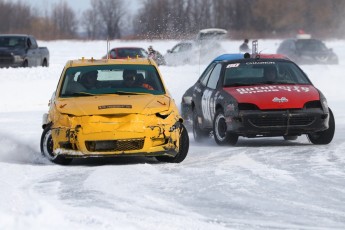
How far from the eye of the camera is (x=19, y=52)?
121 ft

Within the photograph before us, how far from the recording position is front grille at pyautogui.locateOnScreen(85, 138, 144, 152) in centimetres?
1161

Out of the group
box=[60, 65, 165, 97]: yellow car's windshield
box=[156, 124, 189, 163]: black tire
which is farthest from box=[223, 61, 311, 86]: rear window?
box=[156, 124, 189, 163]: black tire

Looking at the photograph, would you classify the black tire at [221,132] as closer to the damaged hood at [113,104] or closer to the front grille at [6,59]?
the damaged hood at [113,104]

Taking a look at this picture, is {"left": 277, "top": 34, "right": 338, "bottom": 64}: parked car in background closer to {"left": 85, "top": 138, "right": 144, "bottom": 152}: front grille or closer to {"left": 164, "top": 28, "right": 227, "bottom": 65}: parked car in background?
{"left": 164, "top": 28, "right": 227, "bottom": 65}: parked car in background

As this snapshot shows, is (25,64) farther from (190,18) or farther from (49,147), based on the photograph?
(190,18)

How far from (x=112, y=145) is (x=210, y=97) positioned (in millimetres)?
3949

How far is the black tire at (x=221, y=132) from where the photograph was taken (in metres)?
14.6

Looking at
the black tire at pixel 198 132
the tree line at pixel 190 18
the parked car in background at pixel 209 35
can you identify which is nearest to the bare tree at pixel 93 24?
the tree line at pixel 190 18

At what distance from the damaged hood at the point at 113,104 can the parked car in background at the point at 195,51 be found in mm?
30874

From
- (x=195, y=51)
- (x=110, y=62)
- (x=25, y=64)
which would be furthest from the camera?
(x=195, y=51)

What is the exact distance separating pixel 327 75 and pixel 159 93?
64.0 feet

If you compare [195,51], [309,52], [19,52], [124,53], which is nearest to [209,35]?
[195,51]

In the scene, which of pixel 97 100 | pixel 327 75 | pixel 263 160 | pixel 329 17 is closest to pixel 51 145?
pixel 97 100

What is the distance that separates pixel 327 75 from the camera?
31609 millimetres
